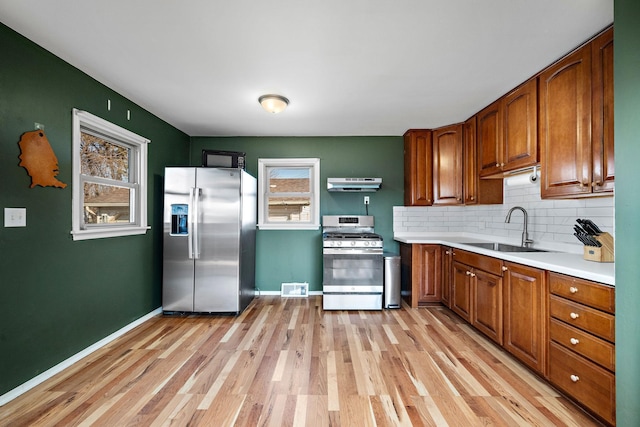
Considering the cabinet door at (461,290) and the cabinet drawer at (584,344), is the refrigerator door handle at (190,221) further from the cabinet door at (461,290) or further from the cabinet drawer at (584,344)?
the cabinet drawer at (584,344)

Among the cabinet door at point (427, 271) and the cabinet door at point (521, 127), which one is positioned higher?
the cabinet door at point (521, 127)

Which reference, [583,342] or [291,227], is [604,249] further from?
[291,227]

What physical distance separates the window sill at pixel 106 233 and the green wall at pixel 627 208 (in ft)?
11.5

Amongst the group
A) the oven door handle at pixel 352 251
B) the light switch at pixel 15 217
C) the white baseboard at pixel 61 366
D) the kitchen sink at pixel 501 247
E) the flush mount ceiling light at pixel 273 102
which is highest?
the flush mount ceiling light at pixel 273 102

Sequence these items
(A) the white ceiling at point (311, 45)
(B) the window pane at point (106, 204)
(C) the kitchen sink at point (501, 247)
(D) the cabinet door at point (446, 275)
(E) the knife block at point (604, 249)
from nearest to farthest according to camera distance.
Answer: (A) the white ceiling at point (311, 45)
(E) the knife block at point (604, 249)
(B) the window pane at point (106, 204)
(C) the kitchen sink at point (501, 247)
(D) the cabinet door at point (446, 275)

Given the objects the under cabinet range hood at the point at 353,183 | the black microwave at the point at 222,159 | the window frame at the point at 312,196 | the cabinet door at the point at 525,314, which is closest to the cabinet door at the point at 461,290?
the cabinet door at the point at 525,314

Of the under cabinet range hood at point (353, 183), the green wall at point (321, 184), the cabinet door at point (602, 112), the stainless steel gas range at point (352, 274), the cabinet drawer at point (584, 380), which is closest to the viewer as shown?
the cabinet drawer at point (584, 380)

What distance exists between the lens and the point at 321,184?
4215 mm

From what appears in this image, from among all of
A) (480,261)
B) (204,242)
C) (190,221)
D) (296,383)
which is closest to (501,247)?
(480,261)

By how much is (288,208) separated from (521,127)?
2.95 m

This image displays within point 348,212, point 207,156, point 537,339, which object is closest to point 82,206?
point 207,156

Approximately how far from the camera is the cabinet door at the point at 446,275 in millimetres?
3316

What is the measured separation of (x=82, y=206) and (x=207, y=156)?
142cm

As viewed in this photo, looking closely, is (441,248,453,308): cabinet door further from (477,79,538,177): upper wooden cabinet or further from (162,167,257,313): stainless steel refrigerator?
(162,167,257,313): stainless steel refrigerator
